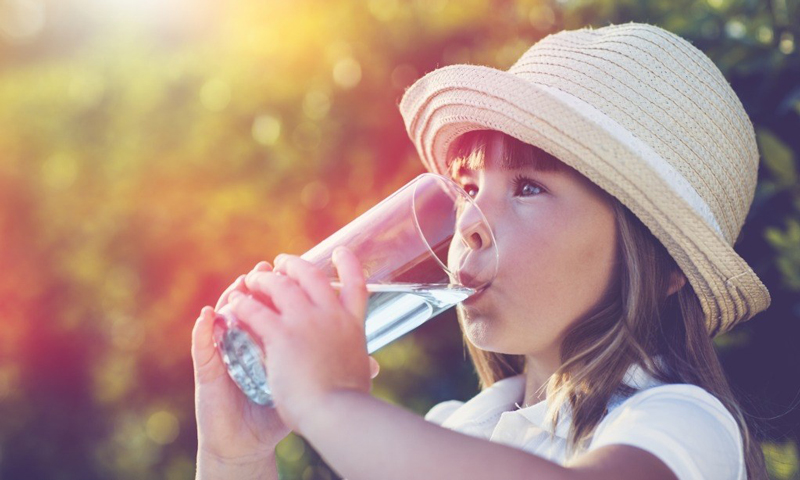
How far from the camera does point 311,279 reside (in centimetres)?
142

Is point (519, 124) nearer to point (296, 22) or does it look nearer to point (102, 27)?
point (296, 22)

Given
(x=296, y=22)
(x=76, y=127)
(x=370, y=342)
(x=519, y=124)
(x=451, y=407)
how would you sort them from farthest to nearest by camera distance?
1. (x=76, y=127)
2. (x=296, y=22)
3. (x=451, y=407)
4. (x=519, y=124)
5. (x=370, y=342)

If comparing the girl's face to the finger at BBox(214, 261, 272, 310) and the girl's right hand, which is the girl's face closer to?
the girl's right hand

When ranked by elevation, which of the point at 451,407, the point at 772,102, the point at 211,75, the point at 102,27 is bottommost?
the point at 451,407

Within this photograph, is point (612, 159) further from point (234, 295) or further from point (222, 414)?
point (222, 414)

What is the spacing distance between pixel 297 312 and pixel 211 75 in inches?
76.7

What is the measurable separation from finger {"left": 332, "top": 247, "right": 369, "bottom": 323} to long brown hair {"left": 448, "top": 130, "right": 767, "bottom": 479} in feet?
1.92

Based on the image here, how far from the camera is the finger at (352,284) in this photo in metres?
1.42

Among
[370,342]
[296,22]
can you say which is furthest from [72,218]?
[370,342]

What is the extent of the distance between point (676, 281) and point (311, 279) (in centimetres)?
97

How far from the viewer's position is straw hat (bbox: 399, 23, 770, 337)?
1751 millimetres

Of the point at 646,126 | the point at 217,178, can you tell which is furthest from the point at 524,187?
the point at 217,178

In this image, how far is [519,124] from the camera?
1792 mm

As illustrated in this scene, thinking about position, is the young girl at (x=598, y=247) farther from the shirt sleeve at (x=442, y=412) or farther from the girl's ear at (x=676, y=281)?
the shirt sleeve at (x=442, y=412)
